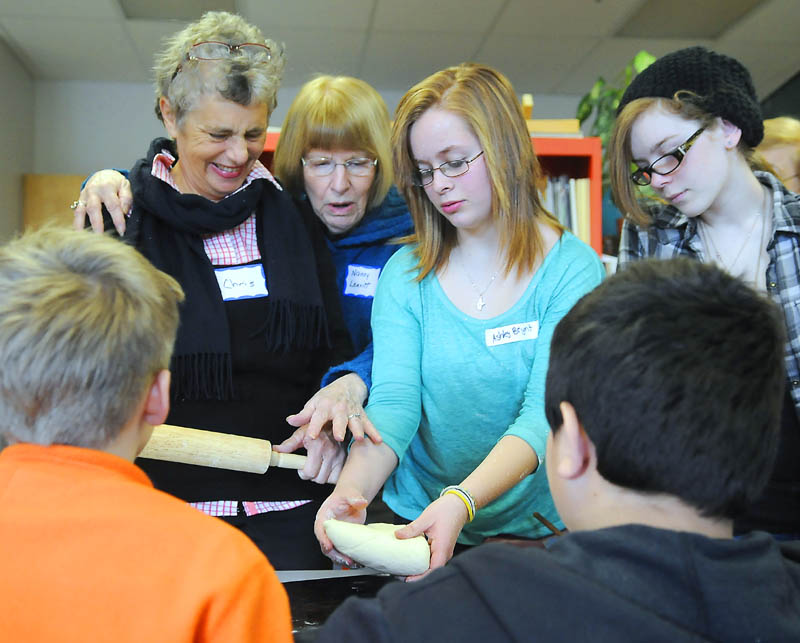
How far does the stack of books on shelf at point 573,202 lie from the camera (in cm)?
298

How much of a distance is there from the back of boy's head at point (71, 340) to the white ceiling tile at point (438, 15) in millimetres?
3783

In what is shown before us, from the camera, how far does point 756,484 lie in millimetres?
768

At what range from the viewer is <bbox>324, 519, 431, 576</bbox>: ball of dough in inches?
46.4

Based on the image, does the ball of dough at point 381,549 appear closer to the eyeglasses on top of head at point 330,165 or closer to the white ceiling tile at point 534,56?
the eyeglasses on top of head at point 330,165

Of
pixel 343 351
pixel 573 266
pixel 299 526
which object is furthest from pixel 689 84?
pixel 299 526

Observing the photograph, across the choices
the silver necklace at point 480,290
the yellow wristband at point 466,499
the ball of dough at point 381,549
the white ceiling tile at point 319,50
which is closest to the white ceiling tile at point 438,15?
the white ceiling tile at point 319,50

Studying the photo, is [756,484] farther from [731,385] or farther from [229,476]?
[229,476]

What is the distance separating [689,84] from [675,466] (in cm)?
103

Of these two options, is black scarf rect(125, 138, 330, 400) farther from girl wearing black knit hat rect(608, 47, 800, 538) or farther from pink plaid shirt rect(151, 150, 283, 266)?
girl wearing black knit hat rect(608, 47, 800, 538)

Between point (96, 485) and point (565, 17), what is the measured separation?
4.39m

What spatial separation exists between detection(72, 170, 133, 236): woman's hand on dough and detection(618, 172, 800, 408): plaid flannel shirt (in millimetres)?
1037

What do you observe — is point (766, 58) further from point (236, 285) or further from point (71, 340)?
point (71, 340)

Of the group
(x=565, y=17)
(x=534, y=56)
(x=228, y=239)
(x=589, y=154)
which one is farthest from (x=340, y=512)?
(x=534, y=56)

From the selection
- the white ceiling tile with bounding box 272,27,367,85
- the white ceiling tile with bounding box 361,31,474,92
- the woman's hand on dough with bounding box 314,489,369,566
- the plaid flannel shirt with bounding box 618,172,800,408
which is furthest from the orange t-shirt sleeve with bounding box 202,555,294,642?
the white ceiling tile with bounding box 361,31,474,92
